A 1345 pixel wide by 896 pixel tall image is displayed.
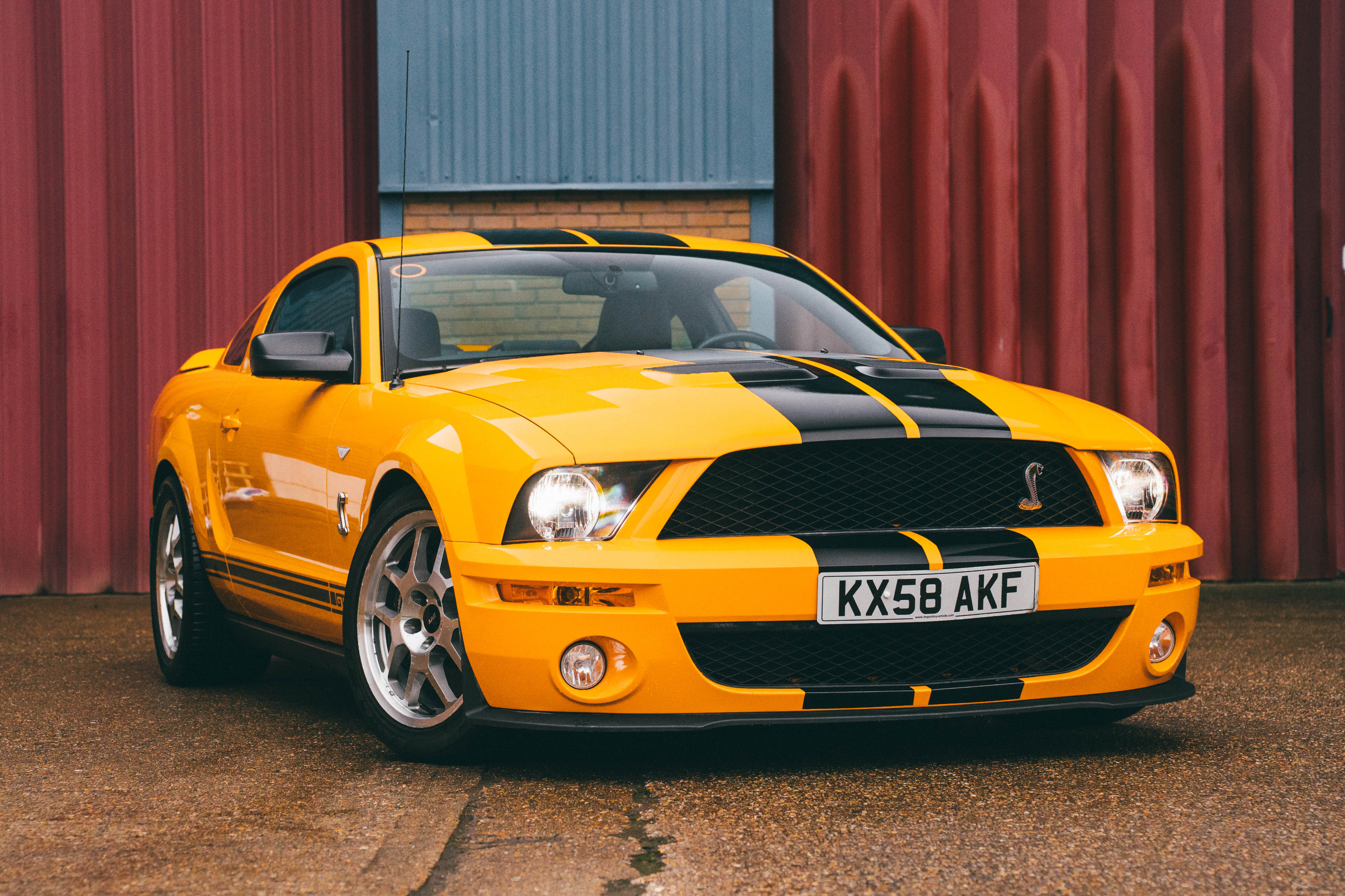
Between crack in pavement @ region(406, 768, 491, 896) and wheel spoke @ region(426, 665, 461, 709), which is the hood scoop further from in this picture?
crack in pavement @ region(406, 768, 491, 896)

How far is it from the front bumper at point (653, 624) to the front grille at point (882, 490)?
8 centimetres

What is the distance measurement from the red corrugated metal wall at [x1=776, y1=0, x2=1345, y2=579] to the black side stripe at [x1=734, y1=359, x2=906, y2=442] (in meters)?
4.61

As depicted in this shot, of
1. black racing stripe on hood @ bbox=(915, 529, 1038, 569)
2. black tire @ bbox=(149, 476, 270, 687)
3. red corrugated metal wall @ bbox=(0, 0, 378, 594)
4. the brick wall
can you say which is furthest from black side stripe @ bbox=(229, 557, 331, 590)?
the brick wall

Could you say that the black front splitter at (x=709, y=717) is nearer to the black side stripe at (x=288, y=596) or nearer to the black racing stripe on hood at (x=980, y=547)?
the black racing stripe on hood at (x=980, y=547)

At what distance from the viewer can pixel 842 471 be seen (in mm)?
3314

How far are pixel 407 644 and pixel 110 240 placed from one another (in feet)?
17.6

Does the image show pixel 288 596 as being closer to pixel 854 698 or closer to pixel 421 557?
pixel 421 557

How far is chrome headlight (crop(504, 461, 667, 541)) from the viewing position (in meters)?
3.19

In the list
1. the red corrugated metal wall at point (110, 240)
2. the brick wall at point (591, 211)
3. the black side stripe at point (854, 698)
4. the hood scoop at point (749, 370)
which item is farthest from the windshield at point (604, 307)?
the red corrugated metal wall at point (110, 240)

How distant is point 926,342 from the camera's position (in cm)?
469

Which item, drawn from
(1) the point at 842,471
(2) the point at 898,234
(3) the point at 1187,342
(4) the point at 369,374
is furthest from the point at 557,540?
(3) the point at 1187,342

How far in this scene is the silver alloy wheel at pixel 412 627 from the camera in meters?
3.44

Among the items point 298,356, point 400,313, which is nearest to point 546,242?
point 400,313

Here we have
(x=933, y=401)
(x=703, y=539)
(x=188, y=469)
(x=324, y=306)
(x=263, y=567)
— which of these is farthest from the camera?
(x=188, y=469)
